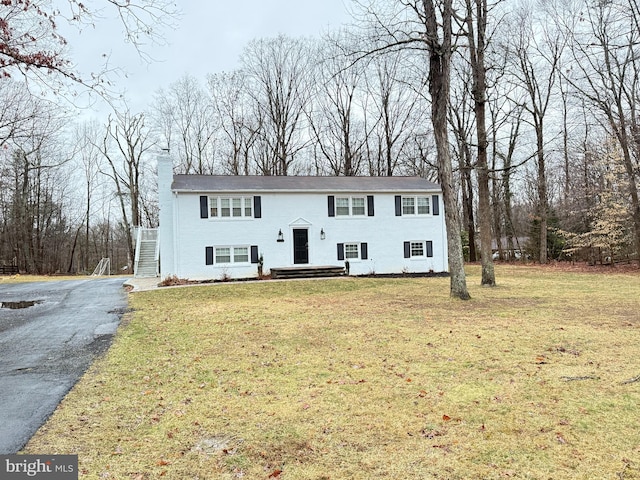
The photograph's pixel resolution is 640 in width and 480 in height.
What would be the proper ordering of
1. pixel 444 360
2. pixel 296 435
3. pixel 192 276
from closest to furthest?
1. pixel 296 435
2. pixel 444 360
3. pixel 192 276

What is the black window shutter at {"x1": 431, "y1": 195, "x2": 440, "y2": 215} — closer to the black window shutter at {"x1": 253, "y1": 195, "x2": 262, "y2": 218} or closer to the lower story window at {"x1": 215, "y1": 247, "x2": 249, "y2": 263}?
the black window shutter at {"x1": 253, "y1": 195, "x2": 262, "y2": 218}

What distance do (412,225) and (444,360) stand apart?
16.5 m

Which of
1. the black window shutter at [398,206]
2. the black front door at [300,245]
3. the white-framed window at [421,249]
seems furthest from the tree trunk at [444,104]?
the white-framed window at [421,249]

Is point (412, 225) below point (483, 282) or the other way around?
the other way around

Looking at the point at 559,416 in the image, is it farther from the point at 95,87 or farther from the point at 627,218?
the point at 627,218

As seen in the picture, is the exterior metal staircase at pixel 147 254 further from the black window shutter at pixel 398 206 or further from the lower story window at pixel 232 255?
the black window shutter at pixel 398 206

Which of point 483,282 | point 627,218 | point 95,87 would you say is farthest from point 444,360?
point 627,218

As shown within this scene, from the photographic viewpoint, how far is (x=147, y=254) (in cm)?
2345

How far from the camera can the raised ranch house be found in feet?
62.2

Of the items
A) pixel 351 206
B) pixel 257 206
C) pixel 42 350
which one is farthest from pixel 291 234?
pixel 42 350

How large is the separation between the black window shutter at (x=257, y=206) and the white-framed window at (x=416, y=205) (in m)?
7.29

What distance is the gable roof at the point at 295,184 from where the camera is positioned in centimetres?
1945

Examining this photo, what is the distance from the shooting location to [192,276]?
61.9ft

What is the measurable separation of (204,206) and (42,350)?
1284 centimetres
